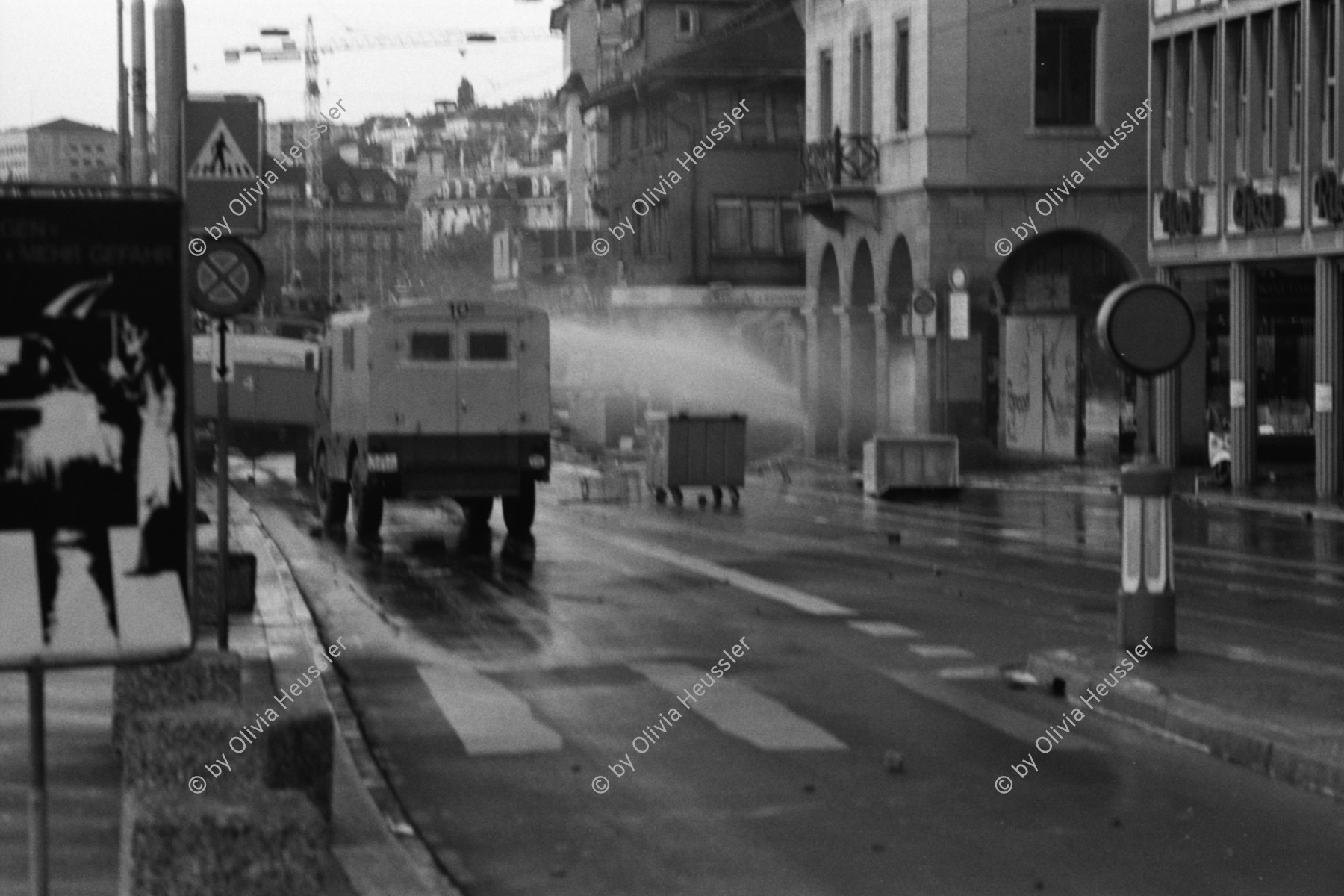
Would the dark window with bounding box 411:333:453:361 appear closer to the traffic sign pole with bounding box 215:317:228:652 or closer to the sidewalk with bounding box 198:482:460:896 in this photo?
the sidewalk with bounding box 198:482:460:896

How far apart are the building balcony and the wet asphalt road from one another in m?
25.0

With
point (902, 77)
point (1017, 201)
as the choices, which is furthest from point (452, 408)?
point (902, 77)

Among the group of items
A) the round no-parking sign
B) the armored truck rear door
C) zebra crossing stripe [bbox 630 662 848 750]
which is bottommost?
zebra crossing stripe [bbox 630 662 848 750]

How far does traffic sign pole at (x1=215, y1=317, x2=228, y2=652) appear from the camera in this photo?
14.0m

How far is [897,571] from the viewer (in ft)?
74.6

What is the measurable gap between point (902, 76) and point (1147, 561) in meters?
34.5

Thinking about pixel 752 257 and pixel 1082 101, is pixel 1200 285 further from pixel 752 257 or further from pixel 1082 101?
pixel 752 257

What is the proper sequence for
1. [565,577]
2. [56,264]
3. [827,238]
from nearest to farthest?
[56,264] < [565,577] < [827,238]

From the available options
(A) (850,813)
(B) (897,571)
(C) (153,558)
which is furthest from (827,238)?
(C) (153,558)

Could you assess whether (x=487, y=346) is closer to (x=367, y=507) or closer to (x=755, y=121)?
(x=367, y=507)

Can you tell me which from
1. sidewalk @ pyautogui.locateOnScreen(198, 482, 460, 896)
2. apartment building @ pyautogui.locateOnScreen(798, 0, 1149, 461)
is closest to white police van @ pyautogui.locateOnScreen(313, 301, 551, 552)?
sidewalk @ pyautogui.locateOnScreen(198, 482, 460, 896)

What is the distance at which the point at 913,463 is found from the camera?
1478 inches

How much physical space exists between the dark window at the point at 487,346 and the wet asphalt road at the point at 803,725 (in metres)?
3.32

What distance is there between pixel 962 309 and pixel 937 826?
33.1 metres
